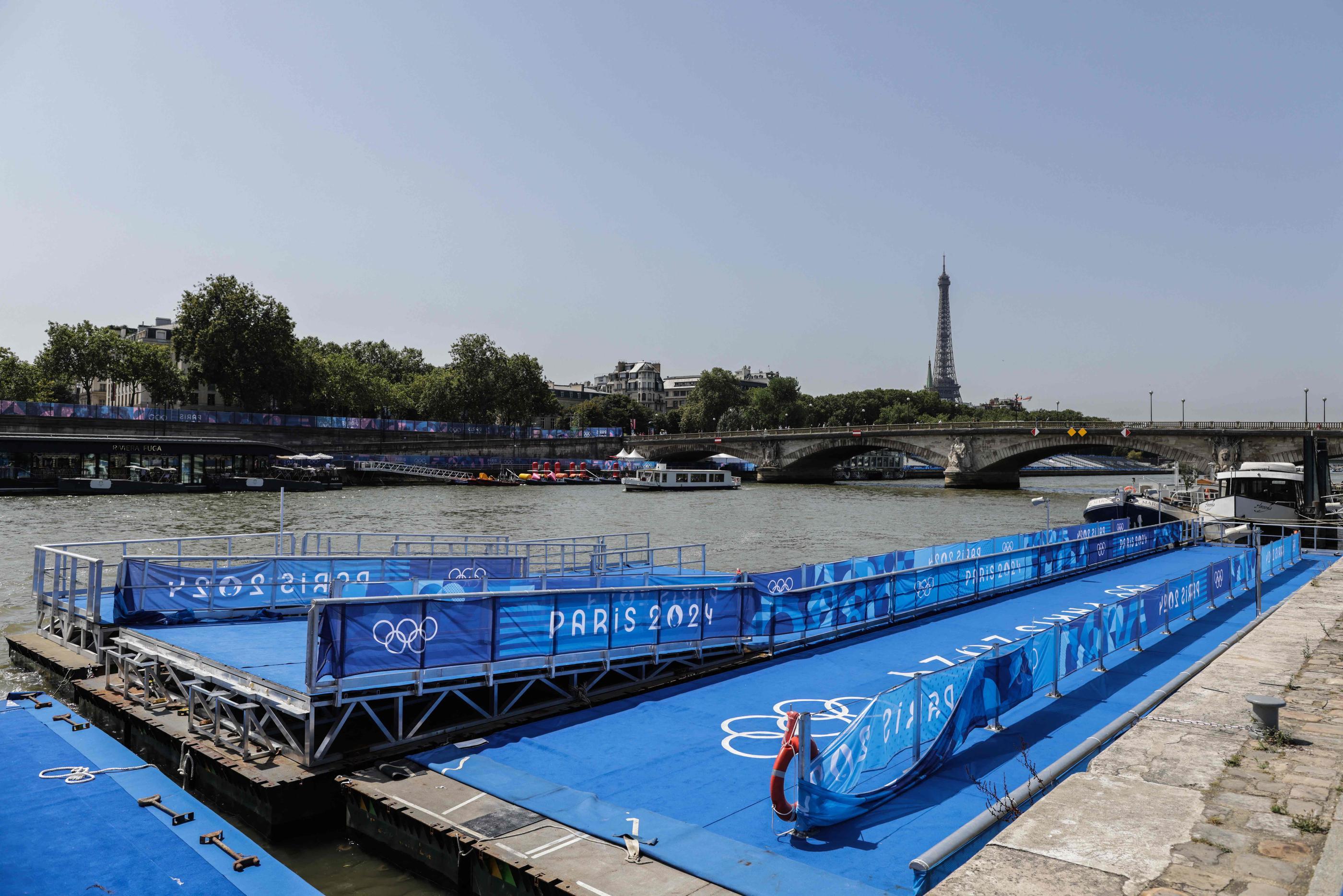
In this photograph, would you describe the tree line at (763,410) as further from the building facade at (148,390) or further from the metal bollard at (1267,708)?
the metal bollard at (1267,708)

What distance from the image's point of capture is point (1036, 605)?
22188mm

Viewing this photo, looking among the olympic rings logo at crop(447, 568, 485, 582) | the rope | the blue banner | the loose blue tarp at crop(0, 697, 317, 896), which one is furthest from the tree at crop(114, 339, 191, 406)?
the blue banner

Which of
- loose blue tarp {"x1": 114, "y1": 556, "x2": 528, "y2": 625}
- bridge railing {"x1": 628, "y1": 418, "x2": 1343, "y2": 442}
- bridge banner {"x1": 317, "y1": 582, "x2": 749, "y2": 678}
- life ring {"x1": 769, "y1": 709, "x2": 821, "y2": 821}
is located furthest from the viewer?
bridge railing {"x1": 628, "y1": 418, "x2": 1343, "y2": 442}

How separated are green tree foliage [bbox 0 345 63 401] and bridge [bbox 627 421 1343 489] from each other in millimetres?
70886

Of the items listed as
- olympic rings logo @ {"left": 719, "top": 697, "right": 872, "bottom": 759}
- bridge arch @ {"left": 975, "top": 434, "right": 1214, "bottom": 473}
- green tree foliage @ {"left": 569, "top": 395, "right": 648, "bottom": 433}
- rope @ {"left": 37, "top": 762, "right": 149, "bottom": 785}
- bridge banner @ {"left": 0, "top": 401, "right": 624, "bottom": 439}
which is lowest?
rope @ {"left": 37, "top": 762, "right": 149, "bottom": 785}

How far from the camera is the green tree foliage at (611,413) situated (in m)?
175

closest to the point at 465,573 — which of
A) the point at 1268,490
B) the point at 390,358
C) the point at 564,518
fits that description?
the point at 1268,490

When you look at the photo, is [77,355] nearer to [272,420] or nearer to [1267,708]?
[272,420]

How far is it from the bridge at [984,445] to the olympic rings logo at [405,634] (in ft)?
275

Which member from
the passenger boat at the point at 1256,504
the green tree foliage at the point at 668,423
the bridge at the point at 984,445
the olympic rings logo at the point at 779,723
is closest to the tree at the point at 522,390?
the bridge at the point at 984,445

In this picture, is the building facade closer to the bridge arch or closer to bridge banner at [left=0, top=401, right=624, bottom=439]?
bridge banner at [left=0, top=401, right=624, bottom=439]

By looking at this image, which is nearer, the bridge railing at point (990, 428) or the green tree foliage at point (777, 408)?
the bridge railing at point (990, 428)

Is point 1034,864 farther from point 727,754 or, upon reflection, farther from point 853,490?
point 853,490

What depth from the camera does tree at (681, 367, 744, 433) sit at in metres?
176
